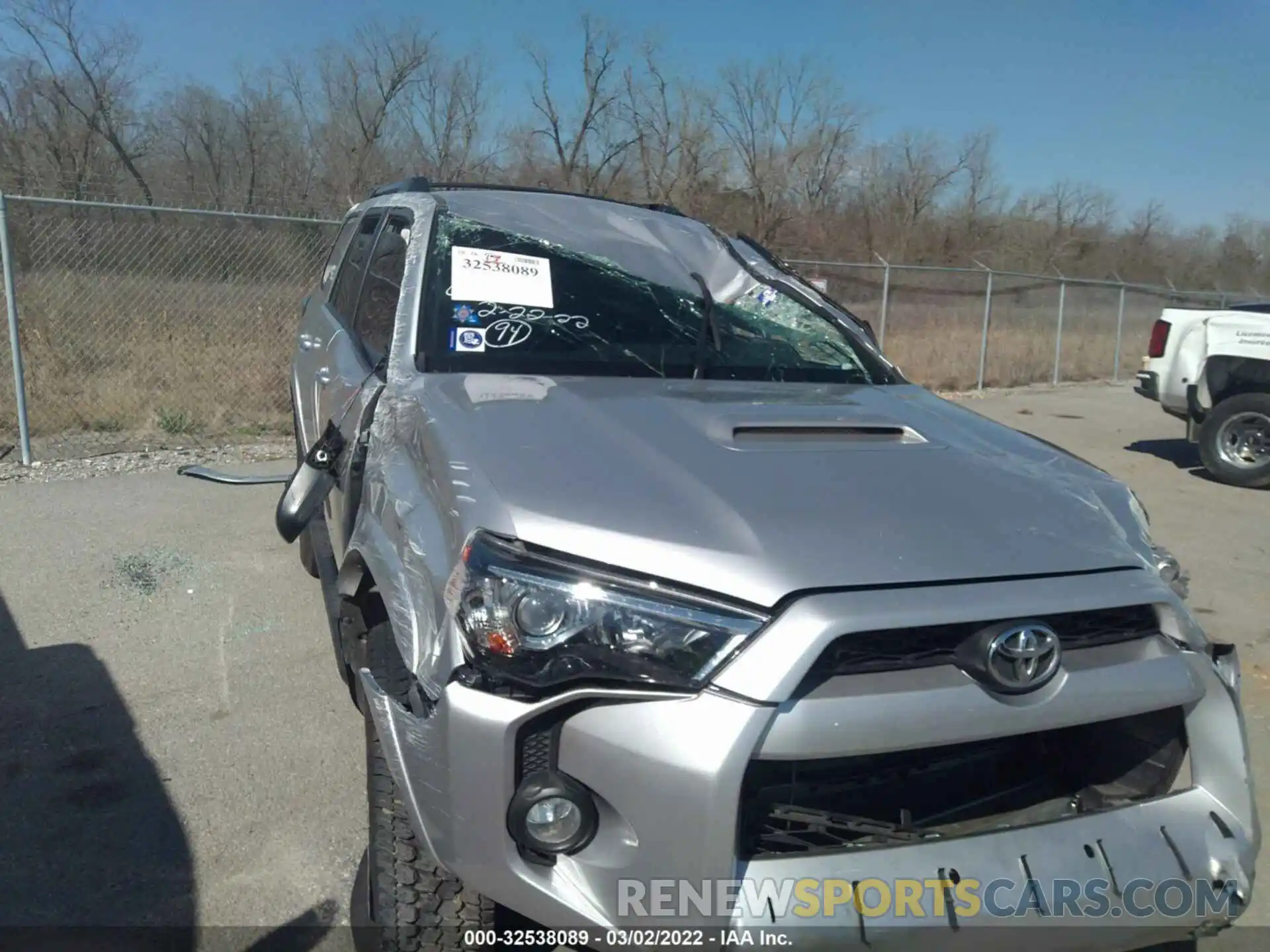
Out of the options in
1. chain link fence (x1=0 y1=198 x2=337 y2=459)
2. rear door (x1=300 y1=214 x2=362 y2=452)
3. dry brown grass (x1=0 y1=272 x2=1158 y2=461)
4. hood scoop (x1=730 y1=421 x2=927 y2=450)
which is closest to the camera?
hood scoop (x1=730 y1=421 x2=927 y2=450)

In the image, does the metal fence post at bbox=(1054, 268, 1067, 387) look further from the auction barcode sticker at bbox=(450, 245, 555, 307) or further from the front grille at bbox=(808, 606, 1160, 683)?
the front grille at bbox=(808, 606, 1160, 683)

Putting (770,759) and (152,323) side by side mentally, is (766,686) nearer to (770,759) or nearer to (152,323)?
(770,759)

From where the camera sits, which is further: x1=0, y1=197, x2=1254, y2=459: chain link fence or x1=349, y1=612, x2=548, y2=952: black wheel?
x1=0, y1=197, x2=1254, y2=459: chain link fence

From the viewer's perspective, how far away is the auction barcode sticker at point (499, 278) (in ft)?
10.3

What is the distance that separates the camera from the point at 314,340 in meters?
4.55

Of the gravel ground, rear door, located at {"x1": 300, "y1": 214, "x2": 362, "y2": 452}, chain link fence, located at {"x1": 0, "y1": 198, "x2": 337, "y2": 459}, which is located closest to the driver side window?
rear door, located at {"x1": 300, "y1": 214, "x2": 362, "y2": 452}

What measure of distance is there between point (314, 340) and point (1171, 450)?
9.38 m

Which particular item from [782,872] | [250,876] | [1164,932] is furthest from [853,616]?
[250,876]

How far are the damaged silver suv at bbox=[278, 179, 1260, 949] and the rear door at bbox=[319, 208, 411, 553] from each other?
1.14 feet

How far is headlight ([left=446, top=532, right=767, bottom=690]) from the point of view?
1.75 meters

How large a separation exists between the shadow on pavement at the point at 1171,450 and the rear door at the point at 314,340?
8.24m

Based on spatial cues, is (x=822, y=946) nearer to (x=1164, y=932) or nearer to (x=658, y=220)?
(x=1164, y=932)

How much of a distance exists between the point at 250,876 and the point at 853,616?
2016 mm

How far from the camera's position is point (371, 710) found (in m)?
2.20
